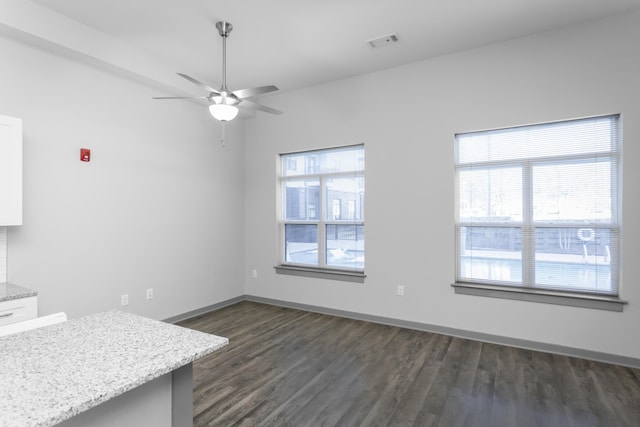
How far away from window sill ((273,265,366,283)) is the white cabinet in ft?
9.77

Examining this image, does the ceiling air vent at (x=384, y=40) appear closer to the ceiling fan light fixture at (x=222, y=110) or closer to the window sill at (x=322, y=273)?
the ceiling fan light fixture at (x=222, y=110)

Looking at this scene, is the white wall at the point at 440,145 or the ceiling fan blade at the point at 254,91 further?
the white wall at the point at 440,145

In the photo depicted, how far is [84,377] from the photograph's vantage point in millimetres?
1054

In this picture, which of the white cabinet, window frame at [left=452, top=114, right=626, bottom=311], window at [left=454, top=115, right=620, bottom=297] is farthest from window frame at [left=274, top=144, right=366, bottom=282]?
the white cabinet

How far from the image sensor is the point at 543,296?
3.39m

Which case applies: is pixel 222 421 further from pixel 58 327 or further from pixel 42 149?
pixel 42 149

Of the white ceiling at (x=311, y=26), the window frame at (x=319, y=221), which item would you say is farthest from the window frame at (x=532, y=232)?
the window frame at (x=319, y=221)

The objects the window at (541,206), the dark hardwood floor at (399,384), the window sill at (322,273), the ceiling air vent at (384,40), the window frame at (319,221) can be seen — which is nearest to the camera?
the dark hardwood floor at (399,384)

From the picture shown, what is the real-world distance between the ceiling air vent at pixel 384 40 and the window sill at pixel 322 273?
272cm

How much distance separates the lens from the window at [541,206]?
3.25 metres

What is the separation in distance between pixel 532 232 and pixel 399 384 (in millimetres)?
2124

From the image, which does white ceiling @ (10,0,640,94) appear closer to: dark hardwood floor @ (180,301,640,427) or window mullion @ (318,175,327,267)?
window mullion @ (318,175,327,267)

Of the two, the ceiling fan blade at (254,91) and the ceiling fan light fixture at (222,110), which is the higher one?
the ceiling fan blade at (254,91)

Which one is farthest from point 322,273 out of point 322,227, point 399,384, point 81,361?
point 81,361
